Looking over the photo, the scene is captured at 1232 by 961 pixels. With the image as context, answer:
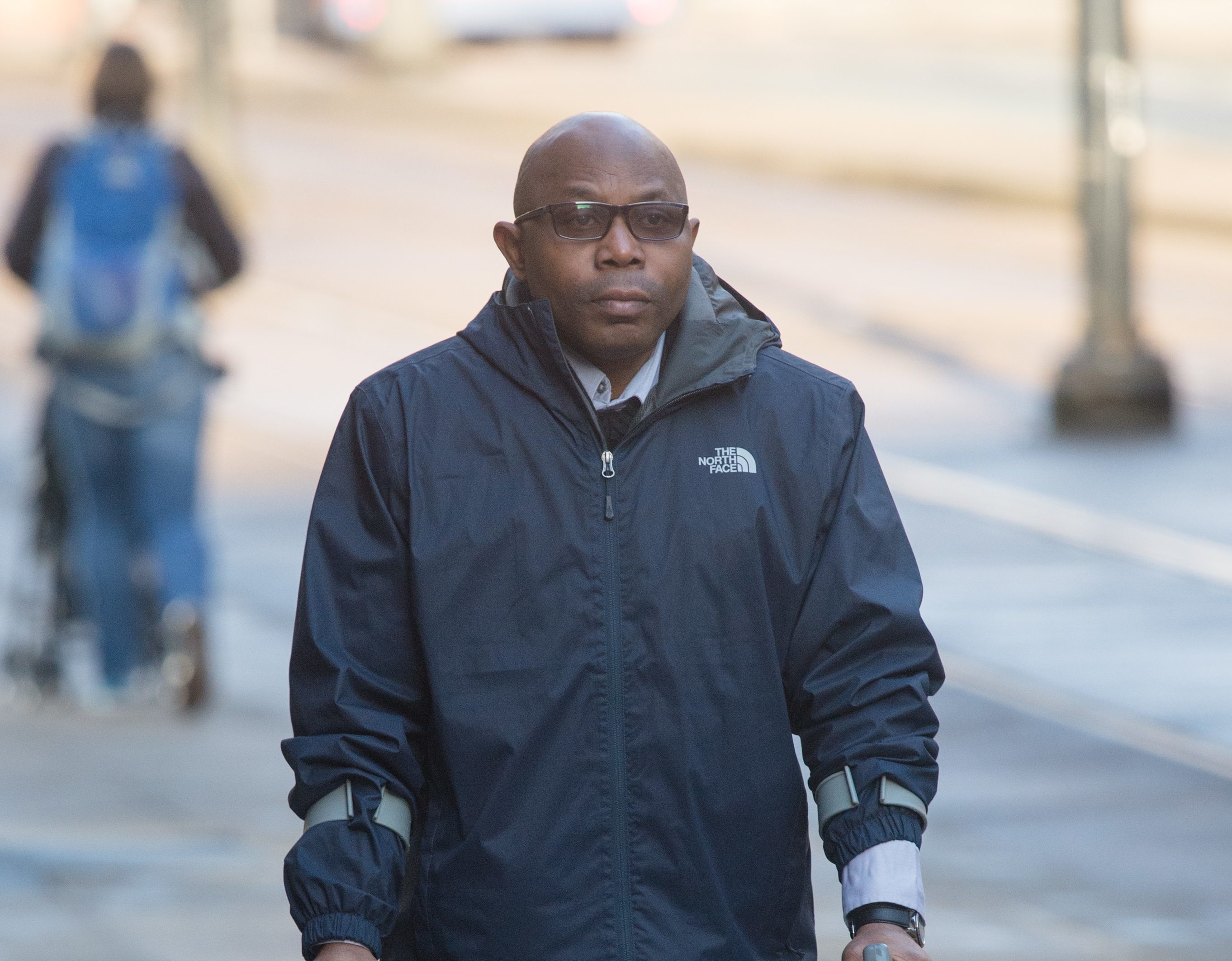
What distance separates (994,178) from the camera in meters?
19.5

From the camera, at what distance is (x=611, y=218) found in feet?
9.48

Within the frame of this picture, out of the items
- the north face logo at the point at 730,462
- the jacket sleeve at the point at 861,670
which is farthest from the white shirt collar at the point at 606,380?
the jacket sleeve at the point at 861,670

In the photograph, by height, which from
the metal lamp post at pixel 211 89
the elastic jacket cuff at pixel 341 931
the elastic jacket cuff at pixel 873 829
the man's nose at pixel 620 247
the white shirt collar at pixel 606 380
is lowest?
the elastic jacket cuff at pixel 341 931

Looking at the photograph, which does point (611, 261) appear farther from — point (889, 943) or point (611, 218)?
point (889, 943)

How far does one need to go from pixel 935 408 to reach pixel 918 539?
2811 mm

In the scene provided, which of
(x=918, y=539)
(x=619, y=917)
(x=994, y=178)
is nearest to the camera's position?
(x=619, y=917)

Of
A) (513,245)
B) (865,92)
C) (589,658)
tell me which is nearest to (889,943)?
(589,658)

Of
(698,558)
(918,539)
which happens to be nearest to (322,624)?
(698,558)

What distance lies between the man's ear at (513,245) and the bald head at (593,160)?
6cm

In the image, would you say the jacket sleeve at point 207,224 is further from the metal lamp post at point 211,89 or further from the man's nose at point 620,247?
the metal lamp post at point 211,89

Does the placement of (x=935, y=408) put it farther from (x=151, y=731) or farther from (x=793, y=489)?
(x=793, y=489)

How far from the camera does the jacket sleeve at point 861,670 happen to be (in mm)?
2850

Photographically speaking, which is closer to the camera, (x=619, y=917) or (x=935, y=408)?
(x=619, y=917)

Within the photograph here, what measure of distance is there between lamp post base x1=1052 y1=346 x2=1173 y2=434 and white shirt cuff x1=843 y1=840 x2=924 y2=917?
9.19m
